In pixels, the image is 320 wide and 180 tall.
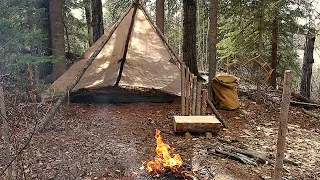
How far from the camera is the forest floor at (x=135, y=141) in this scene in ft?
11.4

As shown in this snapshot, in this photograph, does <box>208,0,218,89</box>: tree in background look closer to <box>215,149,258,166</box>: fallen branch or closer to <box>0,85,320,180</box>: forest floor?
<box>0,85,320,180</box>: forest floor

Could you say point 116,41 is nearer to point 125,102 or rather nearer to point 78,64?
point 78,64

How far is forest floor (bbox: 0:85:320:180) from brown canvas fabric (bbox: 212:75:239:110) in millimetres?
196

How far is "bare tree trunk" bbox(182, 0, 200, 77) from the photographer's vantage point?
7.39 metres

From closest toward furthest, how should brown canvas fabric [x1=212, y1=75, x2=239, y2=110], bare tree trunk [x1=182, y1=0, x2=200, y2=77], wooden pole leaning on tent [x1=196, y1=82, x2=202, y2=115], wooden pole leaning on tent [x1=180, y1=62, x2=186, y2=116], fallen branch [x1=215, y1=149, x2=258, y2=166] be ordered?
fallen branch [x1=215, y1=149, x2=258, y2=166], wooden pole leaning on tent [x1=196, y1=82, x2=202, y2=115], wooden pole leaning on tent [x1=180, y1=62, x2=186, y2=116], brown canvas fabric [x1=212, y1=75, x2=239, y2=110], bare tree trunk [x1=182, y1=0, x2=200, y2=77]

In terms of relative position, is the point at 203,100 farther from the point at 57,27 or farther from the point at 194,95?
the point at 57,27

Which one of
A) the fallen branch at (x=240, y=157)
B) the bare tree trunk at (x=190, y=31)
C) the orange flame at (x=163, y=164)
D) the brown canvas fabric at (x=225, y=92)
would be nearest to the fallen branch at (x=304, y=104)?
the brown canvas fabric at (x=225, y=92)

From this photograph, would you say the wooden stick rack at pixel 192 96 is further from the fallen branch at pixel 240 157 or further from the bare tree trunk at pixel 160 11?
the bare tree trunk at pixel 160 11

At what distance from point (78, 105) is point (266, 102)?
4969mm

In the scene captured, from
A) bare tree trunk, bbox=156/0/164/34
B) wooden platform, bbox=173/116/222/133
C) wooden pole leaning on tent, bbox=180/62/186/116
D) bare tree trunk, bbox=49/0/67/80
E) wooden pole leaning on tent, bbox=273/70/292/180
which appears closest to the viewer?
wooden pole leaning on tent, bbox=273/70/292/180

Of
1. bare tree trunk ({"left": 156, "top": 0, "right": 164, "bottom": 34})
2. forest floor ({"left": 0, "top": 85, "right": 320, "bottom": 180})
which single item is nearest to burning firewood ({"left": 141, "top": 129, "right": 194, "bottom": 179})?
forest floor ({"left": 0, "top": 85, "right": 320, "bottom": 180})

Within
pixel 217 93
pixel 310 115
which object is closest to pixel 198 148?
pixel 217 93

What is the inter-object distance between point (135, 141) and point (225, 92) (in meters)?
2.88

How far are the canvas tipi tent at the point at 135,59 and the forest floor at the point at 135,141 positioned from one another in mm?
640
